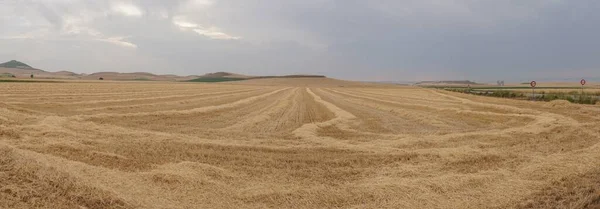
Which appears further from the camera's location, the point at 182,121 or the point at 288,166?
the point at 182,121

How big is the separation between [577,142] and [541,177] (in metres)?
5.62

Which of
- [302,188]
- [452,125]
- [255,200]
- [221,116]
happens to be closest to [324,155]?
[302,188]

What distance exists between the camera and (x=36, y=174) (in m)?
7.39

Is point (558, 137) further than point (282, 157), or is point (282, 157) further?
point (558, 137)

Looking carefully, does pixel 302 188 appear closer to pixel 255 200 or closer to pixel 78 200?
pixel 255 200

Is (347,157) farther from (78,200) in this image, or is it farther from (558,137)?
(558,137)

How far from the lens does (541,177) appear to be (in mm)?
8906

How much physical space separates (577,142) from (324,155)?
7.75 metres

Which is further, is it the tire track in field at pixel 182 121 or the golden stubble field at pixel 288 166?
the tire track in field at pixel 182 121

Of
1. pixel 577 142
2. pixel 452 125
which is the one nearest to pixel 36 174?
pixel 577 142

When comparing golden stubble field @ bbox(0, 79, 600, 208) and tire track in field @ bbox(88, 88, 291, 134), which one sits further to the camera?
tire track in field @ bbox(88, 88, 291, 134)

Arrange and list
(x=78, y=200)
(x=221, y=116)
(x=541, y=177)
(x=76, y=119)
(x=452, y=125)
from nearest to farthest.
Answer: (x=78, y=200)
(x=541, y=177)
(x=76, y=119)
(x=452, y=125)
(x=221, y=116)

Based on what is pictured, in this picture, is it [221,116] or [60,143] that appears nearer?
[60,143]

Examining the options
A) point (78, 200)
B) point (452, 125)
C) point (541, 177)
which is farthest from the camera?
point (452, 125)
